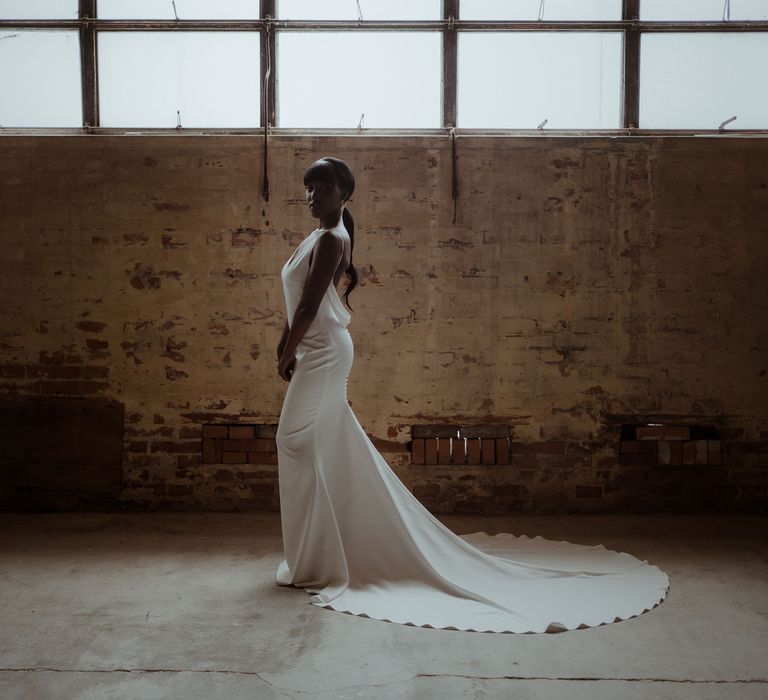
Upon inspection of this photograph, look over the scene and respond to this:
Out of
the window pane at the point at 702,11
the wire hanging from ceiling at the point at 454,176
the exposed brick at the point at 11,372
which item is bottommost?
the exposed brick at the point at 11,372

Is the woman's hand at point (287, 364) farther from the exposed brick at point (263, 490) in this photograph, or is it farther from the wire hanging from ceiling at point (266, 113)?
the wire hanging from ceiling at point (266, 113)

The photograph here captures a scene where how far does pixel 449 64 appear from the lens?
4059 millimetres

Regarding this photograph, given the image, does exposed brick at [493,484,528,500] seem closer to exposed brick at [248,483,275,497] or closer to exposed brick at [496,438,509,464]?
exposed brick at [496,438,509,464]

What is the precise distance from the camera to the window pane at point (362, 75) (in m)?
4.07

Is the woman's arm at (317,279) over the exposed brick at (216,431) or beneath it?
over

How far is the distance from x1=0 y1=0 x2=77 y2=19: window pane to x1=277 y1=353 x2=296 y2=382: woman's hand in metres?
2.69

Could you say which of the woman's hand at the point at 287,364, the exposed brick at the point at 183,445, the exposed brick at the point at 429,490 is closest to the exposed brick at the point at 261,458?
the exposed brick at the point at 183,445

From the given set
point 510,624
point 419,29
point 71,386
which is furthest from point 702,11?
point 71,386

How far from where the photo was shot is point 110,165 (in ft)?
13.0

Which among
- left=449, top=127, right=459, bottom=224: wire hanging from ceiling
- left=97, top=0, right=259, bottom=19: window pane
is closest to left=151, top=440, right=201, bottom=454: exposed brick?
left=449, top=127, right=459, bottom=224: wire hanging from ceiling

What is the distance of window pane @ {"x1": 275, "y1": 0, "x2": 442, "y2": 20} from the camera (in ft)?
13.3

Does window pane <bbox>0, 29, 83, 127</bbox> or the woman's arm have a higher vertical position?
window pane <bbox>0, 29, 83, 127</bbox>

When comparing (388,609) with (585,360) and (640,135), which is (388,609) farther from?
(640,135)

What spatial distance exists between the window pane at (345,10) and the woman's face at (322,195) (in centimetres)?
171
